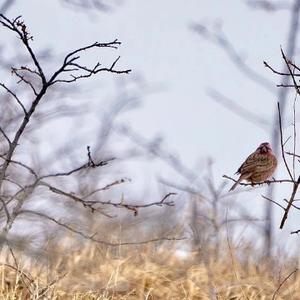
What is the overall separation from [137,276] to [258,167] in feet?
4.76

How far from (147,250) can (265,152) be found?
6.03 feet

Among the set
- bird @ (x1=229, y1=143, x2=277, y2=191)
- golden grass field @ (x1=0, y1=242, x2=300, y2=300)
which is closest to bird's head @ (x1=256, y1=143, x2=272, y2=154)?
bird @ (x1=229, y1=143, x2=277, y2=191)

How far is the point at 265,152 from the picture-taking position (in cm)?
652

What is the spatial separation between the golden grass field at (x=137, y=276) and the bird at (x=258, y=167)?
57cm

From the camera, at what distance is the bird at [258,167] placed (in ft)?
20.4

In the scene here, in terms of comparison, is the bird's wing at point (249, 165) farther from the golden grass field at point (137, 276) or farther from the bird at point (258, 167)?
the golden grass field at point (137, 276)

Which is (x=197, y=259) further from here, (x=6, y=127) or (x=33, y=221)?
(x=6, y=127)

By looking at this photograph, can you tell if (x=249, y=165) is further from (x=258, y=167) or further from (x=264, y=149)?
(x=264, y=149)

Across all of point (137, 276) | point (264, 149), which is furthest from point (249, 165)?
point (137, 276)

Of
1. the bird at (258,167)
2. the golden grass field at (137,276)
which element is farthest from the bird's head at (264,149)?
the golden grass field at (137,276)

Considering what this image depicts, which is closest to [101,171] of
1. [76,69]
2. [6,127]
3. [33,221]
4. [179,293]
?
[6,127]

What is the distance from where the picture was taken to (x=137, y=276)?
6918 mm

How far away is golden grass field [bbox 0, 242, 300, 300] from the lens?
6523 millimetres

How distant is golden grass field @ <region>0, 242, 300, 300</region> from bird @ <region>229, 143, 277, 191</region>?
57 centimetres
